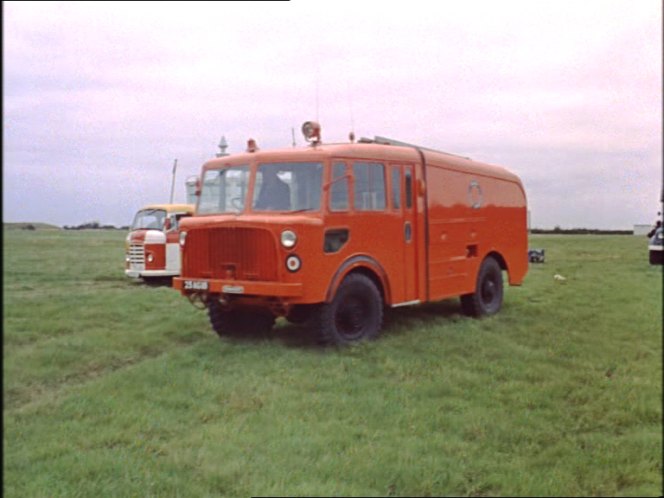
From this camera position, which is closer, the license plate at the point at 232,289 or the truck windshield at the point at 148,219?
the truck windshield at the point at 148,219

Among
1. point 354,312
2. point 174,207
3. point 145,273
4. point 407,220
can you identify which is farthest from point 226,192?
point 354,312

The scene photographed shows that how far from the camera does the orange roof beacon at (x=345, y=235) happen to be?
161 cm

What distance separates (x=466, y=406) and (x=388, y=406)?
0.18 metres

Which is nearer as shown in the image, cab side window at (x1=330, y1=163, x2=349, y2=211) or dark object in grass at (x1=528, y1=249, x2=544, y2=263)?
dark object in grass at (x1=528, y1=249, x2=544, y2=263)

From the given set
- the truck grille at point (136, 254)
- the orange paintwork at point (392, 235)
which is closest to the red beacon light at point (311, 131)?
the orange paintwork at point (392, 235)

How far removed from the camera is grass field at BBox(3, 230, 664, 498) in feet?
3.57

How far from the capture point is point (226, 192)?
1.85m

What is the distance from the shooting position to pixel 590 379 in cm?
123

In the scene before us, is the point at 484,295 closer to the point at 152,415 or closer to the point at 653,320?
the point at 152,415

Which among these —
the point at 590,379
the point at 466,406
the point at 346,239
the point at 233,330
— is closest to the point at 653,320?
the point at 590,379

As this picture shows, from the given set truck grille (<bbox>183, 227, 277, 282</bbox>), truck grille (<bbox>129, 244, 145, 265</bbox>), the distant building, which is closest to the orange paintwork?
truck grille (<bbox>183, 227, 277, 282</bbox>)

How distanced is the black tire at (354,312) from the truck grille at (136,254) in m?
1.32

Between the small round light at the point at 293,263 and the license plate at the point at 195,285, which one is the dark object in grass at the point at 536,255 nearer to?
the small round light at the point at 293,263

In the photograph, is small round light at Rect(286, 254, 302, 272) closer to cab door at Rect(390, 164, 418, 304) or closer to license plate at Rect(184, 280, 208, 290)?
cab door at Rect(390, 164, 418, 304)
